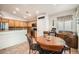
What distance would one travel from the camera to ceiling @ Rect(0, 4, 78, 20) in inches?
84.5

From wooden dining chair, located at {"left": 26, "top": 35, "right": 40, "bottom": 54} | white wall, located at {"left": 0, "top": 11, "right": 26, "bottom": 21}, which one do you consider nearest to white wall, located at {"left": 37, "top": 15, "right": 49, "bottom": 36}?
wooden dining chair, located at {"left": 26, "top": 35, "right": 40, "bottom": 54}

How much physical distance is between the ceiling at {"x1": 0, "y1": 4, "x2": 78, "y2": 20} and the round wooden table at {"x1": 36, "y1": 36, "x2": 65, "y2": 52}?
0.65 meters

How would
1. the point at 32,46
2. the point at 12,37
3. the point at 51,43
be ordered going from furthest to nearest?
the point at 12,37 < the point at 32,46 < the point at 51,43

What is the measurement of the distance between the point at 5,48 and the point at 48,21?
1.28 metres

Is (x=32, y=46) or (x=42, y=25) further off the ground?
(x=42, y=25)

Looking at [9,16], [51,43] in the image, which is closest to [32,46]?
[51,43]

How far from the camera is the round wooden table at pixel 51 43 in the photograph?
210 cm

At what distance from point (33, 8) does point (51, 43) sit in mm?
947

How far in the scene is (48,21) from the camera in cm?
228

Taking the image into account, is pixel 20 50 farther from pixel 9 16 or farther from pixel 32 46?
pixel 9 16

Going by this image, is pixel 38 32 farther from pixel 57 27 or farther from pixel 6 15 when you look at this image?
pixel 6 15

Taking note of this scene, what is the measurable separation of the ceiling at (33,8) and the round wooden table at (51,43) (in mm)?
646

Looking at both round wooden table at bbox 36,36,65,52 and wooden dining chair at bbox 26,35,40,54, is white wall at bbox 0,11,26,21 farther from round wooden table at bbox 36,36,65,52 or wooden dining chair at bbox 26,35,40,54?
round wooden table at bbox 36,36,65,52

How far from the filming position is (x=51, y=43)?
2148mm
